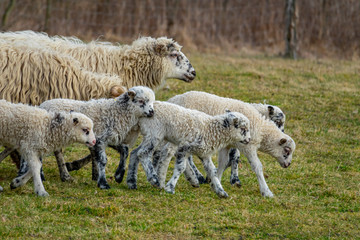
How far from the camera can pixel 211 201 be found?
25.5 ft

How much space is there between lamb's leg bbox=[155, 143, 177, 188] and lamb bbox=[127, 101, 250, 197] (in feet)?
0.65

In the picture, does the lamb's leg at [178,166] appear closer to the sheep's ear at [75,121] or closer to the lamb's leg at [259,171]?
the lamb's leg at [259,171]

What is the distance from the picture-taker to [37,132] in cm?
735

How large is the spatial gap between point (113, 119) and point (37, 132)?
1135 millimetres

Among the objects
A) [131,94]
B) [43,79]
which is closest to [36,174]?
[131,94]

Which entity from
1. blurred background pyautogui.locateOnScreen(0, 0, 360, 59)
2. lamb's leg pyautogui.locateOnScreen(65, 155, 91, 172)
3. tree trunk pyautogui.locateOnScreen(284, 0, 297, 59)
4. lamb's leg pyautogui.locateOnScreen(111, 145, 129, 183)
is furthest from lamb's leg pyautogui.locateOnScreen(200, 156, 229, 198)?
blurred background pyautogui.locateOnScreen(0, 0, 360, 59)

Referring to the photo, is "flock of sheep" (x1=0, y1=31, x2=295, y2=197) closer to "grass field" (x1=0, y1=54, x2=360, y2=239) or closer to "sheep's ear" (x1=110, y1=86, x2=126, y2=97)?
"sheep's ear" (x1=110, y1=86, x2=126, y2=97)

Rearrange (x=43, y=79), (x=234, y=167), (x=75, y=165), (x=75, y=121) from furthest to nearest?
(x=43, y=79) → (x=75, y=165) → (x=234, y=167) → (x=75, y=121)

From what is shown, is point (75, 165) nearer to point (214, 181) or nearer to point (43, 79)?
point (43, 79)

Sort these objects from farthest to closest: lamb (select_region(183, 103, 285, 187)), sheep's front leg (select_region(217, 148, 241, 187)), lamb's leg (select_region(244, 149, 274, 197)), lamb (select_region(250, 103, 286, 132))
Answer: lamb (select_region(250, 103, 286, 132)) → lamb (select_region(183, 103, 285, 187)) → sheep's front leg (select_region(217, 148, 241, 187)) → lamb's leg (select_region(244, 149, 274, 197))

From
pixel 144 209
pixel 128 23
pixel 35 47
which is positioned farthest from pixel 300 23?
pixel 144 209

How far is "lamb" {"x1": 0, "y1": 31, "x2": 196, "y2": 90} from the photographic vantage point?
1009 centimetres

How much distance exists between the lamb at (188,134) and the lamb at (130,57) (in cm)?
221

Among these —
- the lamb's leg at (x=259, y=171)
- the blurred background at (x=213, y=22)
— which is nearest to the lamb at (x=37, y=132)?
the lamb's leg at (x=259, y=171)
